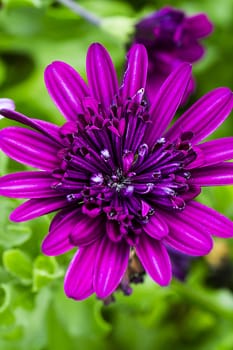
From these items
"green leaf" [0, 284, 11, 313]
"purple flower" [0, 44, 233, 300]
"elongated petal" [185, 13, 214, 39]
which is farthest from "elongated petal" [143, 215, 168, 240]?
"elongated petal" [185, 13, 214, 39]

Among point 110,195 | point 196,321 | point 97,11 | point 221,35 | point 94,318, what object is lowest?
point 196,321

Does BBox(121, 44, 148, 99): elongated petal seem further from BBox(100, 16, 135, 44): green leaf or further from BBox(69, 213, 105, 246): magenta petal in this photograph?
BBox(100, 16, 135, 44): green leaf

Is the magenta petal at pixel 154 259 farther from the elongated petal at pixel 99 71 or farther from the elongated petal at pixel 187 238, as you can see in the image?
the elongated petal at pixel 99 71

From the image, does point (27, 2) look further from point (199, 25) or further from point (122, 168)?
point (122, 168)

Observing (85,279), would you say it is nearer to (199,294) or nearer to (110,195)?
(110,195)

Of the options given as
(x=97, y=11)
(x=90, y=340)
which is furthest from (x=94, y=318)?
(x=97, y=11)

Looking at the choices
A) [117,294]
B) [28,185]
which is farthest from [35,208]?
[117,294]

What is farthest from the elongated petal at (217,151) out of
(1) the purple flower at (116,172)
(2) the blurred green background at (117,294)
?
(2) the blurred green background at (117,294)
